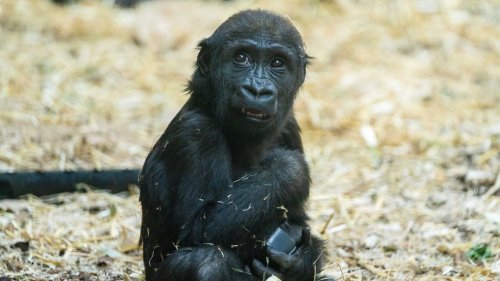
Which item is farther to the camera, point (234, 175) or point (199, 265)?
point (234, 175)

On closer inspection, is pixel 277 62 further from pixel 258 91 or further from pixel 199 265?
pixel 199 265

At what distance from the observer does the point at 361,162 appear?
323 inches

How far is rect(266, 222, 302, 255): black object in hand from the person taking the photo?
480 centimetres

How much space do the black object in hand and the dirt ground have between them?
0.70 metres

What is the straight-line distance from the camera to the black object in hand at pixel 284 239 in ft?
15.7

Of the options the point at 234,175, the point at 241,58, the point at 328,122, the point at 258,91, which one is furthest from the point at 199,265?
the point at 328,122

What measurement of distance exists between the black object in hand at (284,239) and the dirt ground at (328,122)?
70 centimetres

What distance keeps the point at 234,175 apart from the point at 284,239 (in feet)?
1.65

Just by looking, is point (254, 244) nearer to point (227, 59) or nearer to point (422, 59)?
point (227, 59)

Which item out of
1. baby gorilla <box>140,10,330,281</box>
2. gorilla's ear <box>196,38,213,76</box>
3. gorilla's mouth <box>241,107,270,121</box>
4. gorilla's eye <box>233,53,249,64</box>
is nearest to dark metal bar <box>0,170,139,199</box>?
baby gorilla <box>140,10,330,281</box>

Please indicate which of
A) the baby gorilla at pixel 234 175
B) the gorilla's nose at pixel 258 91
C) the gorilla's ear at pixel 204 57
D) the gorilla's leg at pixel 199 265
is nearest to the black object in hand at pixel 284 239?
the baby gorilla at pixel 234 175

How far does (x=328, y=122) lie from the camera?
9047 mm

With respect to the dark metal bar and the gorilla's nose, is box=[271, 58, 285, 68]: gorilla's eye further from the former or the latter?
the dark metal bar

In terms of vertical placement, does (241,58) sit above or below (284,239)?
above
